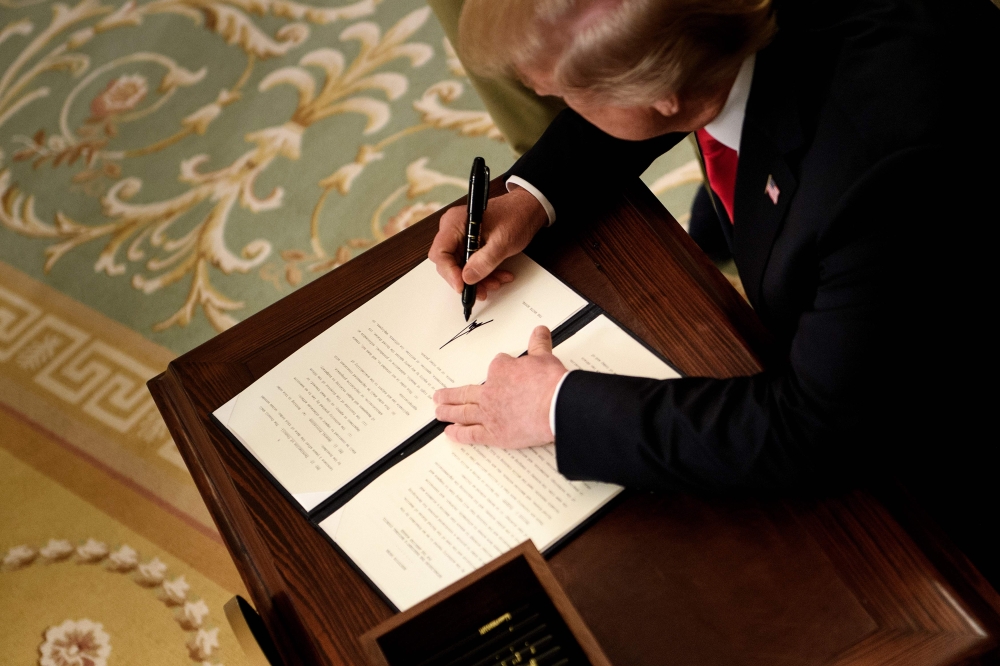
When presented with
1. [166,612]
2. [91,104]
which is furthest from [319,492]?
[91,104]

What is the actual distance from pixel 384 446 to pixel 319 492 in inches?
3.0

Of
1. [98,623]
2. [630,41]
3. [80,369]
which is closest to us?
[630,41]

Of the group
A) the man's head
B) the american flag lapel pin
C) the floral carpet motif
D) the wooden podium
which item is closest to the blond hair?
the man's head

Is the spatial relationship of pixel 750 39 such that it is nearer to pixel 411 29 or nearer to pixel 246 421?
pixel 246 421

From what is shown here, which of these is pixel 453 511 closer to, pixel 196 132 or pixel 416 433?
pixel 416 433

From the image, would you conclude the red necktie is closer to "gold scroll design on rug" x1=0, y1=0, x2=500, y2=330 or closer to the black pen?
the black pen

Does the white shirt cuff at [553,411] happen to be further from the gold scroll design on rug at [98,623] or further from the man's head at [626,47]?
the gold scroll design on rug at [98,623]

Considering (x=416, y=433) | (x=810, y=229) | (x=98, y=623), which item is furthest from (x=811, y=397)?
Result: (x=98, y=623)

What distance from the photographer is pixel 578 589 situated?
2.21ft

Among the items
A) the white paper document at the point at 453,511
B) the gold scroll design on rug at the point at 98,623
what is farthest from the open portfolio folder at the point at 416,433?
the gold scroll design on rug at the point at 98,623

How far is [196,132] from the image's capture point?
6.57 ft

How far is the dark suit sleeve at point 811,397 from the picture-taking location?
647 millimetres

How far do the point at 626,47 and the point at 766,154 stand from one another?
188mm

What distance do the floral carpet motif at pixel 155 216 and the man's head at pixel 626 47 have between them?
0.99 meters
